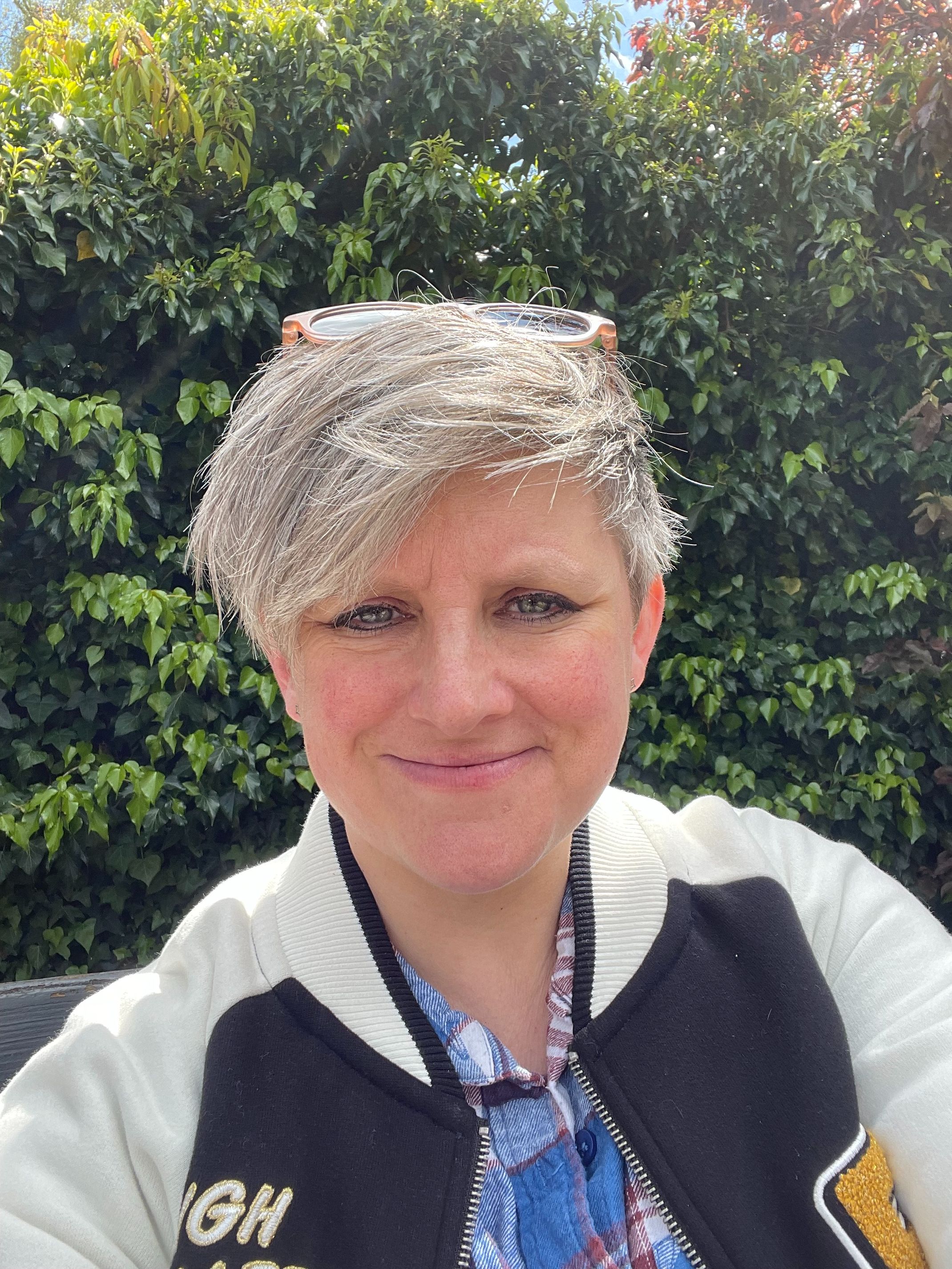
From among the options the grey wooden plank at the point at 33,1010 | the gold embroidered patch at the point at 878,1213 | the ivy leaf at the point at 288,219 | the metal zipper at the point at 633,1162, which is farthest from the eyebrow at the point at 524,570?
the ivy leaf at the point at 288,219

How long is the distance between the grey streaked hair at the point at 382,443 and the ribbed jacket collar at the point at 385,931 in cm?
33

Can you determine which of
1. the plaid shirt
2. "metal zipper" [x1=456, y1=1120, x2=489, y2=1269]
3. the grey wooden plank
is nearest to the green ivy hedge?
the grey wooden plank

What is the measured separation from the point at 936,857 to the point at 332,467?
3.52m

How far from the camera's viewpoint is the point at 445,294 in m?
3.29

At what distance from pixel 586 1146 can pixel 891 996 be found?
455mm

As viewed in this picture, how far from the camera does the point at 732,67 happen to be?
3.50 meters

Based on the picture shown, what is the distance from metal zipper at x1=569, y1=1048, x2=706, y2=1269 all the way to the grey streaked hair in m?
0.63

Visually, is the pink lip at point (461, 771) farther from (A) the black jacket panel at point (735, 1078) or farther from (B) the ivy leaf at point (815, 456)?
(B) the ivy leaf at point (815, 456)

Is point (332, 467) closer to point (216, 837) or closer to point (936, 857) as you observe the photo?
point (216, 837)

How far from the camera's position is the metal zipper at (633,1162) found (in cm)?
108

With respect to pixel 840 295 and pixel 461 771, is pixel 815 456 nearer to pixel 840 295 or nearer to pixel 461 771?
pixel 840 295

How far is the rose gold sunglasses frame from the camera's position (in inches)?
45.8

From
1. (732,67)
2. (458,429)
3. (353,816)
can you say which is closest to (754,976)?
(353,816)

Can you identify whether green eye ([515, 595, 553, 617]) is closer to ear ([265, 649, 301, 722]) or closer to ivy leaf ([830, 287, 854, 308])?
ear ([265, 649, 301, 722])
